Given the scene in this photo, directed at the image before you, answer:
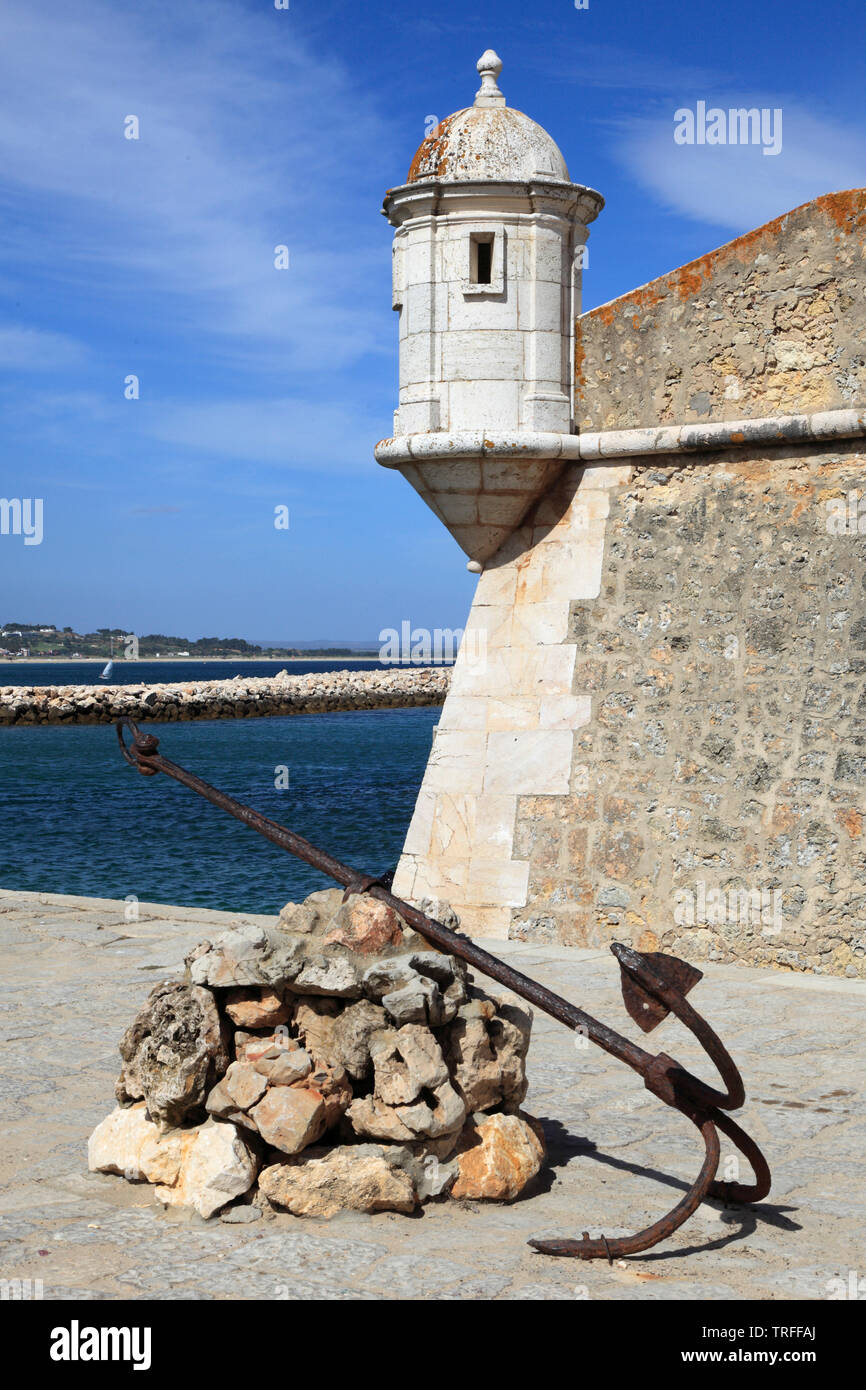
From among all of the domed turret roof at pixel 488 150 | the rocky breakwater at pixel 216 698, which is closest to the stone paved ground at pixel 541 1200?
the domed turret roof at pixel 488 150

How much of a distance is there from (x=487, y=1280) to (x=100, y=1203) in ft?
3.83

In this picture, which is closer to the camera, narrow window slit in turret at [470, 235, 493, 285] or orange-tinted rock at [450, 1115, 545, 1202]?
orange-tinted rock at [450, 1115, 545, 1202]

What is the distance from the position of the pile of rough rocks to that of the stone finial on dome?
5.69 m

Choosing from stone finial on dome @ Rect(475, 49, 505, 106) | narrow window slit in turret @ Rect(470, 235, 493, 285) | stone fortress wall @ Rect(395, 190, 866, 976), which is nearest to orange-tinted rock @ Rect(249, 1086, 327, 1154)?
stone fortress wall @ Rect(395, 190, 866, 976)

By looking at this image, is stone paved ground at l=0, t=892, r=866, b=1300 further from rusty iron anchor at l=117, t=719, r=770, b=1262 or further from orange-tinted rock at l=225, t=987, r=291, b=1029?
orange-tinted rock at l=225, t=987, r=291, b=1029

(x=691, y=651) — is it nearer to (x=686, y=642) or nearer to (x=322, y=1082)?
(x=686, y=642)

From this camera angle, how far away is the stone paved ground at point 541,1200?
127 inches

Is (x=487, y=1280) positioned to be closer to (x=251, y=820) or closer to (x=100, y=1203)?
(x=100, y=1203)

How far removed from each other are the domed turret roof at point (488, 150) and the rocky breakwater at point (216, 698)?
38.0 meters

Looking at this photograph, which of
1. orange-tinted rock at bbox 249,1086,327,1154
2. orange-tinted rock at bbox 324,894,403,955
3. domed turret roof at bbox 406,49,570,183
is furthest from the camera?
domed turret roof at bbox 406,49,570,183

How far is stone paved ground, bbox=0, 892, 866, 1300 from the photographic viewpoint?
3.22 m

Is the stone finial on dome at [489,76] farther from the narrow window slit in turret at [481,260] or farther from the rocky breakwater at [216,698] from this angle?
the rocky breakwater at [216,698]

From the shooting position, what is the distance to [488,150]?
7.57 m

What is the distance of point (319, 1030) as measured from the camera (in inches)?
153
